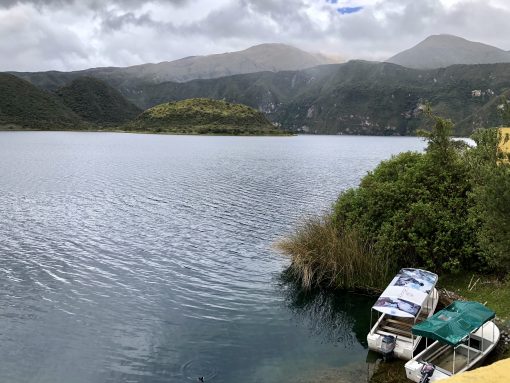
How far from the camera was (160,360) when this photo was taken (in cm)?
2055

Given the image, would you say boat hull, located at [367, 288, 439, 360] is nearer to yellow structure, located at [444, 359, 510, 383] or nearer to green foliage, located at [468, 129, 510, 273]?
green foliage, located at [468, 129, 510, 273]

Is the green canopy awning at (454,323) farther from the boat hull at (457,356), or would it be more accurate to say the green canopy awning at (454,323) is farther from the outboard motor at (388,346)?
the outboard motor at (388,346)

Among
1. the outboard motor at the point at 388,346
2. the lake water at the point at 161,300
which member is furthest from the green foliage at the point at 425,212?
the outboard motor at the point at 388,346

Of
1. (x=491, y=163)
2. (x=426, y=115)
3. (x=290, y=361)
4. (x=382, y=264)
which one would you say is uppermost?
(x=426, y=115)

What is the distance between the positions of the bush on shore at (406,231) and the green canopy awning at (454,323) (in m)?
6.45

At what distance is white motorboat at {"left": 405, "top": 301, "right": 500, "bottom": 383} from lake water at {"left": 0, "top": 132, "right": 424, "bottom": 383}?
285 cm

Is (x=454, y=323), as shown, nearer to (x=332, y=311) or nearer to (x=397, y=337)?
(x=397, y=337)

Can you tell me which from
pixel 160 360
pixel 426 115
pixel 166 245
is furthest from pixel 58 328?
pixel 426 115

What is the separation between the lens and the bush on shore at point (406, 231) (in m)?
29.2

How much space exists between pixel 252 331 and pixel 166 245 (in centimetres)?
1627

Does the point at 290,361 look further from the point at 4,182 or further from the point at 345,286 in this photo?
the point at 4,182

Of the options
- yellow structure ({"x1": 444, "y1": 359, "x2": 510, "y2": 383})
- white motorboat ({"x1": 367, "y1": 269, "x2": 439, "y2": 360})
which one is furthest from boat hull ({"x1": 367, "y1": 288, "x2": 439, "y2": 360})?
yellow structure ({"x1": 444, "y1": 359, "x2": 510, "y2": 383})

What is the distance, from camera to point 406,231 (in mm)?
30078

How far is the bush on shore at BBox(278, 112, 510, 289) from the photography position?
29172mm
